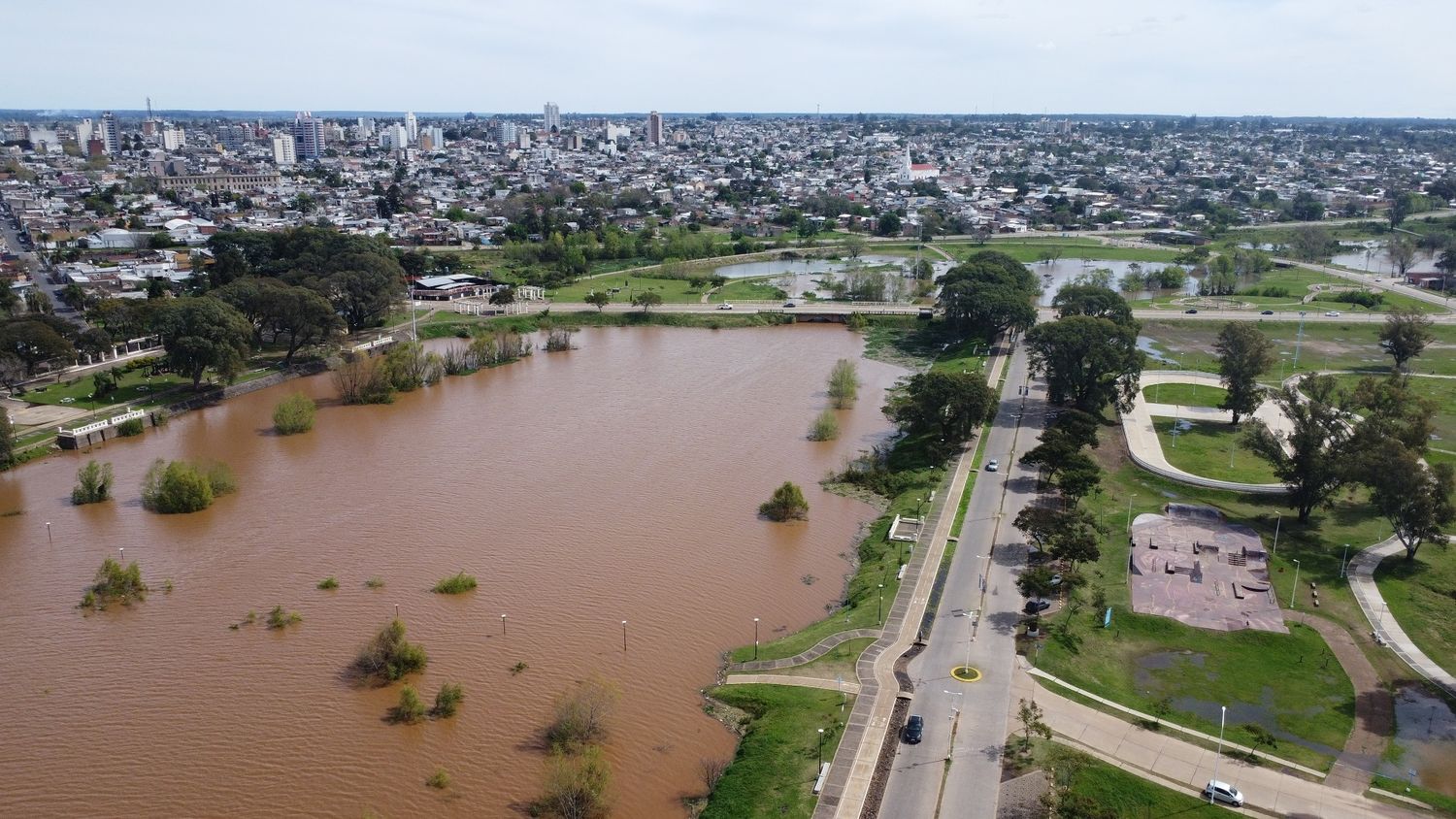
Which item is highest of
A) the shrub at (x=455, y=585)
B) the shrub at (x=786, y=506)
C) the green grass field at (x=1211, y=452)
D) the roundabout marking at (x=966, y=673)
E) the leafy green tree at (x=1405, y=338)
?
the leafy green tree at (x=1405, y=338)

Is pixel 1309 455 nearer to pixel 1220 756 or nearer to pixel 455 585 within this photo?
pixel 1220 756

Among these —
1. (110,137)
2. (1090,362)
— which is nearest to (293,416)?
(1090,362)

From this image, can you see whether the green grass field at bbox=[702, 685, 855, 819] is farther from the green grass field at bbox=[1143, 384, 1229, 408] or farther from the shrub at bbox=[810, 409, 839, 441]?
the green grass field at bbox=[1143, 384, 1229, 408]

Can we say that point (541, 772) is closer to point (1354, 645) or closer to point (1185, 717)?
point (1185, 717)

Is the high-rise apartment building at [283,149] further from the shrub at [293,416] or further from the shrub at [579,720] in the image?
the shrub at [579,720]

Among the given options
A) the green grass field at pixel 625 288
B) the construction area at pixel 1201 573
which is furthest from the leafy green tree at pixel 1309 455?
the green grass field at pixel 625 288

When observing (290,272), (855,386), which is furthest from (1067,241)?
(290,272)
